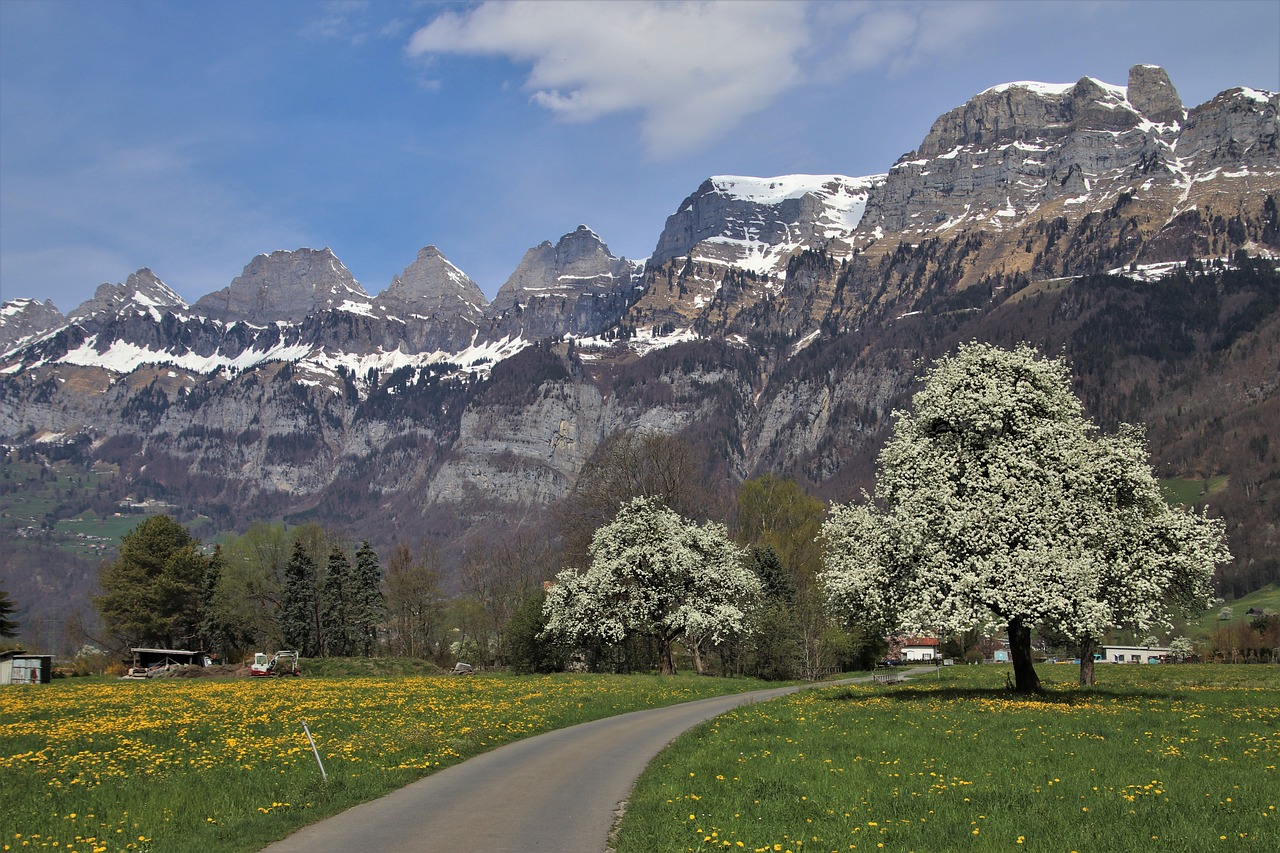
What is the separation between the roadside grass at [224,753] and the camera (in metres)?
16.3

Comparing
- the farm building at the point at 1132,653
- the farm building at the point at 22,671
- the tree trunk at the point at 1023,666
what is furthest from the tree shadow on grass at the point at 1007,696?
the farm building at the point at 1132,653

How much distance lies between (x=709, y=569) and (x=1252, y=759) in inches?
1829

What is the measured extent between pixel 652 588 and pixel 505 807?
160 ft

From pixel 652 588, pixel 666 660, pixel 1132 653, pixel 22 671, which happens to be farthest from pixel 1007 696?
pixel 1132 653

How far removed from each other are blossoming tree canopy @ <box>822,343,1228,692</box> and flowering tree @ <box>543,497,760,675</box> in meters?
28.4

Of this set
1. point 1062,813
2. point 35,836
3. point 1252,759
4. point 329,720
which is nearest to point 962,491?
point 1252,759

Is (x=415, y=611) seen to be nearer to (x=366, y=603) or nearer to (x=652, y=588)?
(x=366, y=603)

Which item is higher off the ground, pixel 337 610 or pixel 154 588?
pixel 154 588

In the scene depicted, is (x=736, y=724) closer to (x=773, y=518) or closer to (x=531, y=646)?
(x=531, y=646)

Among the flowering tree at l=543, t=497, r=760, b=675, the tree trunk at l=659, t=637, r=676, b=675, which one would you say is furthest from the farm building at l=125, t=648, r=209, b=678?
the tree trunk at l=659, t=637, r=676, b=675

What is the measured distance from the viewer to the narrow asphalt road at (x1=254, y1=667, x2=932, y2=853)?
49.5 feet

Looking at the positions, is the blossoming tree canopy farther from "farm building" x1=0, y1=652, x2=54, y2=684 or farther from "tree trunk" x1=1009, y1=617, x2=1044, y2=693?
"farm building" x1=0, y1=652, x2=54, y2=684

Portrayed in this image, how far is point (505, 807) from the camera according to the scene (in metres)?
17.8

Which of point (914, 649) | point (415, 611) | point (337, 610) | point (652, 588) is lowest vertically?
point (914, 649)
